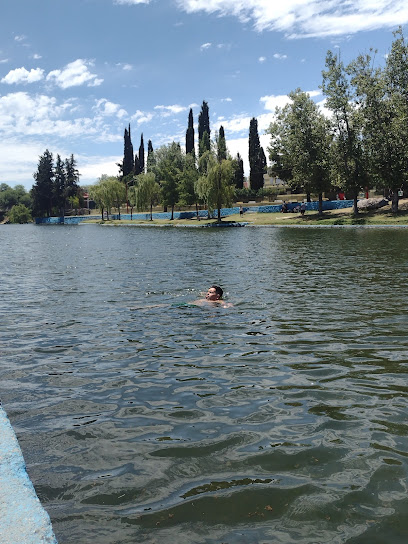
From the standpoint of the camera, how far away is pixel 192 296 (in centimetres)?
1638

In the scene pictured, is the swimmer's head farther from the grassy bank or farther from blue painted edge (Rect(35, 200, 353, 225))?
blue painted edge (Rect(35, 200, 353, 225))

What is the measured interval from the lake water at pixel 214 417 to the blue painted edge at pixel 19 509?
281 millimetres

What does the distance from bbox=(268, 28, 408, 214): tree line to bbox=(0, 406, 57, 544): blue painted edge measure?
59.2 metres

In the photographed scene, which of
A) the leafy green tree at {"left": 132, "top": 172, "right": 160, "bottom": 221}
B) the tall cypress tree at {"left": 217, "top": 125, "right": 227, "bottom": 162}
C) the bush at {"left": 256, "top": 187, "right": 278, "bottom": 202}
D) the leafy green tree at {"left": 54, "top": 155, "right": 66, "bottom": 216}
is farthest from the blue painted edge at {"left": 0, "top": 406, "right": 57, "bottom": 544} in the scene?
the leafy green tree at {"left": 54, "top": 155, "right": 66, "bottom": 216}

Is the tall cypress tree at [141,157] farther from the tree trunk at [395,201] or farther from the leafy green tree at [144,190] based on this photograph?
the tree trunk at [395,201]

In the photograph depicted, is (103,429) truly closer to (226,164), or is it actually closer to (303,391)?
(303,391)

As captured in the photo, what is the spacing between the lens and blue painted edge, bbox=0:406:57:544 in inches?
142

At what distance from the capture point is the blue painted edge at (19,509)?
3615 mm

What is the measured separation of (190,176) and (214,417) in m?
90.8

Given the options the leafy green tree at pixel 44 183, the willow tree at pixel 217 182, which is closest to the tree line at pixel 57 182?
the leafy green tree at pixel 44 183

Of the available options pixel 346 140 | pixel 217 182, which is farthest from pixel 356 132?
pixel 217 182

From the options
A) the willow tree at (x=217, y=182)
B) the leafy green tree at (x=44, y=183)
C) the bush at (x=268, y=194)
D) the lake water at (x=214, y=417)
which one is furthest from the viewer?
the leafy green tree at (x=44, y=183)

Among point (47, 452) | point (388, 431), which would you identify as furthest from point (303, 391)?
point (47, 452)

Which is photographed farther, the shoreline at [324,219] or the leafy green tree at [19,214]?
the leafy green tree at [19,214]
